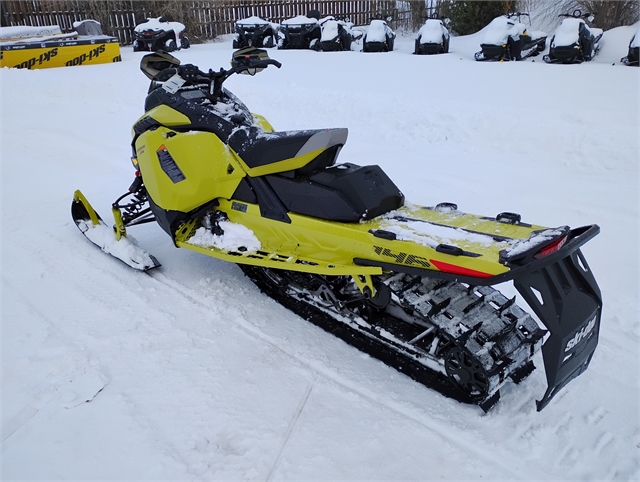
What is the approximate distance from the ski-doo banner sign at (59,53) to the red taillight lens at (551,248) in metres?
12.6

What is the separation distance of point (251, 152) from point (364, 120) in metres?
4.43

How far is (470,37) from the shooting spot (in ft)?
47.5

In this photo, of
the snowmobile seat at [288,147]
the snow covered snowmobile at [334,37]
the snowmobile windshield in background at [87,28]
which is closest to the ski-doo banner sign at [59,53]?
the snowmobile windshield in background at [87,28]

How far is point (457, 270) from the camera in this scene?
7.62ft

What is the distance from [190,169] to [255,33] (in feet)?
41.4

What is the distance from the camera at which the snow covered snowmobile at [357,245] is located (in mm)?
2311

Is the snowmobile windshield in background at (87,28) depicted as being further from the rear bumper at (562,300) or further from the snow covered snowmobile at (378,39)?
the rear bumper at (562,300)

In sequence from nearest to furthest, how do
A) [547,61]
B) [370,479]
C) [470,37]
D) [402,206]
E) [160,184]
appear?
[370,479]
[402,206]
[160,184]
[547,61]
[470,37]

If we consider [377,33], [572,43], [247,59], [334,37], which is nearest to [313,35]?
[334,37]

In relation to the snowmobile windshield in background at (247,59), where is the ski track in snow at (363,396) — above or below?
below

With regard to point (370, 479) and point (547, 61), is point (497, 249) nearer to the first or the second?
point (370, 479)

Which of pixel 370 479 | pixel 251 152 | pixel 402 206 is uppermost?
pixel 251 152

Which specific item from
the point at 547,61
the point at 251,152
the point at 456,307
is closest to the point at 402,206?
the point at 456,307

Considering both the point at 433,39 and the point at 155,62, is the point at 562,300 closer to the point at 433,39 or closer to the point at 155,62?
the point at 155,62
